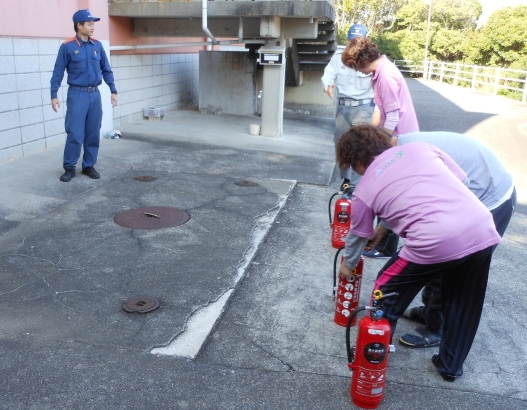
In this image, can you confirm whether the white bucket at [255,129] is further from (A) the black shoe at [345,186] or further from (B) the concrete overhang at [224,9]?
(A) the black shoe at [345,186]

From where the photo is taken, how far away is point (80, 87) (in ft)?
19.6

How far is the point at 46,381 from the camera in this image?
2752 millimetres

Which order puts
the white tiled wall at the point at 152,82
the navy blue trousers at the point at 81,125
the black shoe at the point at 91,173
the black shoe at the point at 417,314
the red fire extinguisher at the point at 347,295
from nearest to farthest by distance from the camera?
the red fire extinguisher at the point at 347,295, the black shoe at the point at 417,314, the navy blue trousers at the point at 81,125, the black shoe at the point at 91,173, the white tiled wall at the point at 152,82

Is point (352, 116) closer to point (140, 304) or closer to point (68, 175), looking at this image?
point (68, 175)

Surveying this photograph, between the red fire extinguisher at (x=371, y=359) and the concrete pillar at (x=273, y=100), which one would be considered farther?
the concrete pillar at (x=273, y=100)

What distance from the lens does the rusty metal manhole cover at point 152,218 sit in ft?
16.2

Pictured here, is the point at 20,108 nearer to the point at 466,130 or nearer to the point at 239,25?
the point at 239,25

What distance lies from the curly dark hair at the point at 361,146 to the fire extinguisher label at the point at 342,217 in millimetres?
1887

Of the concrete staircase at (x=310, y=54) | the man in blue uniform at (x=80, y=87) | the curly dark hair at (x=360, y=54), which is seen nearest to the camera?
the curly dark hair at (x=360, y=54)

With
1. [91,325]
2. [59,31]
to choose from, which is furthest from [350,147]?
[59,31]

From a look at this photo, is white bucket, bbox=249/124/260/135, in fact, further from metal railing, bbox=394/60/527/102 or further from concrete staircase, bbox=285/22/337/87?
metal railing, bbox=394/60/527/102

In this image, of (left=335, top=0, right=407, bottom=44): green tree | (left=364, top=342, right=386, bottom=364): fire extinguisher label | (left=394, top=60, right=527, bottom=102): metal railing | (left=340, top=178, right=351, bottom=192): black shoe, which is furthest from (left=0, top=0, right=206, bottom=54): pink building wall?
(left=335, top=0, right=407, bottom=44): green tree

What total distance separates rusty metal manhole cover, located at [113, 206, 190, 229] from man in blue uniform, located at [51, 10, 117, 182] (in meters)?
1.25

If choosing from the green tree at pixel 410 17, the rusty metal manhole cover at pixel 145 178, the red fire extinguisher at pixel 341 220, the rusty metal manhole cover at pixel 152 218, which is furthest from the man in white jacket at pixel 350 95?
the green tree at pixel 410 17
